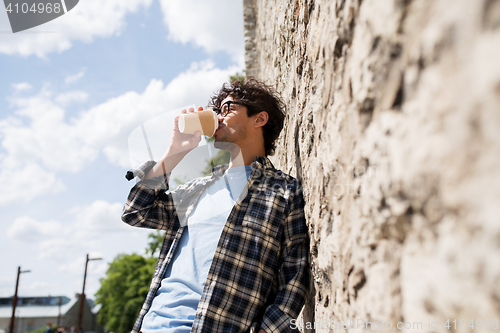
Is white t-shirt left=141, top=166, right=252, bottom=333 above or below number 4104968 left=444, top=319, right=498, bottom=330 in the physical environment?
above

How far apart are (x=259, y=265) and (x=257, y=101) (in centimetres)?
100

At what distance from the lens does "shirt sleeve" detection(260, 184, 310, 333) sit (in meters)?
1.37

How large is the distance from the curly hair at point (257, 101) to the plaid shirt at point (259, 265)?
1.47 feet

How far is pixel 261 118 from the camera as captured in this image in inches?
82.9

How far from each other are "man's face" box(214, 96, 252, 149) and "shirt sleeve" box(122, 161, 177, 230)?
0.36 meters

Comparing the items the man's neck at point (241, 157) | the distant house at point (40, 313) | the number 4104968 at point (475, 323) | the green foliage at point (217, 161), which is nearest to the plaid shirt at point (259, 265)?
the man's neck at point (241, 157)

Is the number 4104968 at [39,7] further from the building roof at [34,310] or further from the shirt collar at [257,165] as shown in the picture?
the building roof at [34,310]

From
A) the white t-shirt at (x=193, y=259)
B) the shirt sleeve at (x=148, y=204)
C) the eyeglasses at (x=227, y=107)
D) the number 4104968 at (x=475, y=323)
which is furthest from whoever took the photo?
the eyeglasses at (x=227, y=107)

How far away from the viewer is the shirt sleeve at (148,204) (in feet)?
6.26

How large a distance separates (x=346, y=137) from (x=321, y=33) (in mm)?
517

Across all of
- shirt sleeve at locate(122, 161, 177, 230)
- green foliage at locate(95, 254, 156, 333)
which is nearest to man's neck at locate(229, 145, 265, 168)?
shirt sleeve at locate(122, 161, 177, 230)

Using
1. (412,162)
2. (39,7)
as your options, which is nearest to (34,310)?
(39,7)

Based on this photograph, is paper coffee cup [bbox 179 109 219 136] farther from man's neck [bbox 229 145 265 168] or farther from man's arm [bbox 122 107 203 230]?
man's neck [bbox 229 145 265 168]

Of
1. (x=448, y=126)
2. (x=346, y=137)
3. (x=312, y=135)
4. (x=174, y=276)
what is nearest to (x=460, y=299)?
(x=448, y=126)
